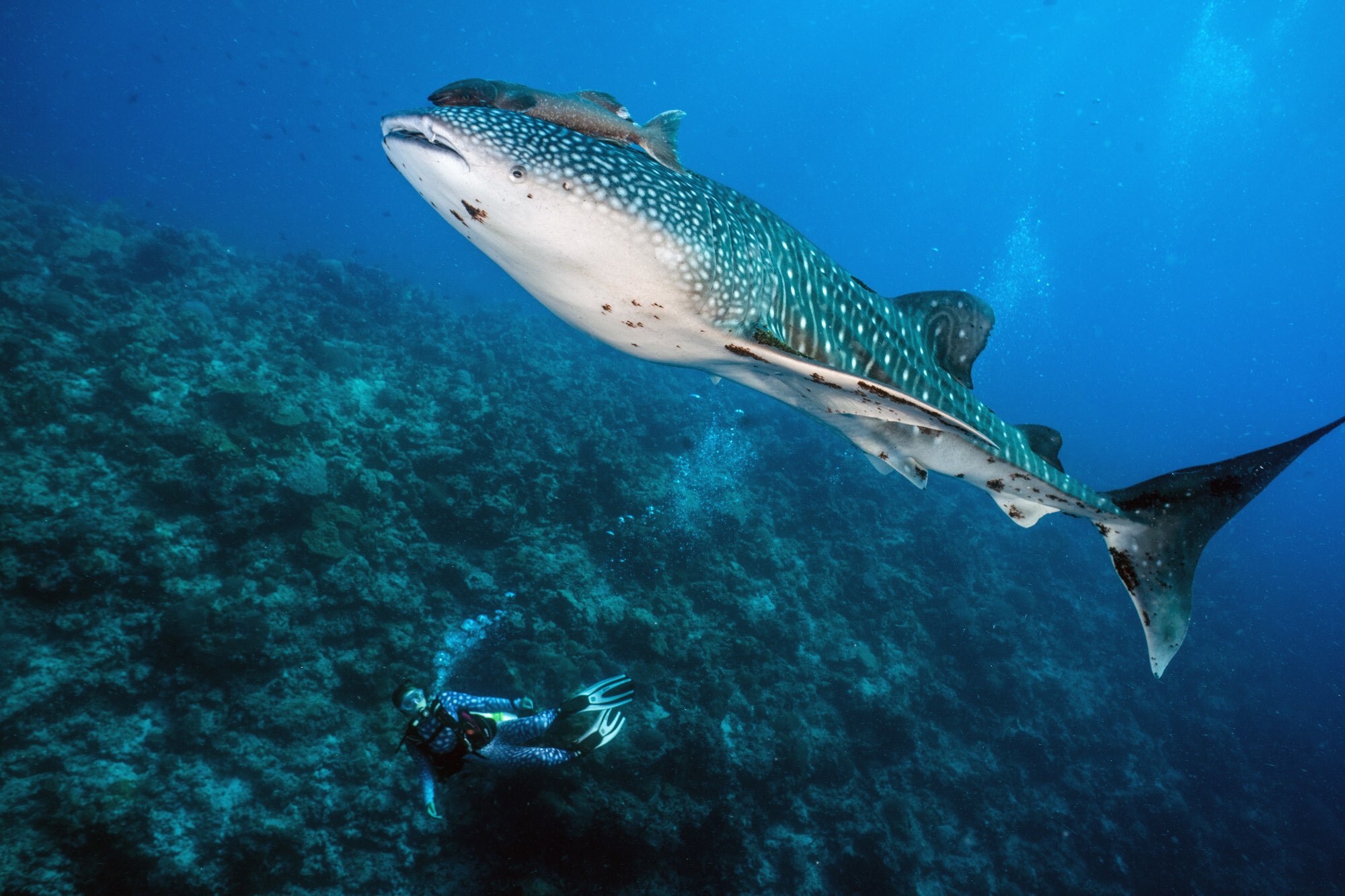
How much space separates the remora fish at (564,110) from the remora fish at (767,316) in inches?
5.9

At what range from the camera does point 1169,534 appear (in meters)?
3.80

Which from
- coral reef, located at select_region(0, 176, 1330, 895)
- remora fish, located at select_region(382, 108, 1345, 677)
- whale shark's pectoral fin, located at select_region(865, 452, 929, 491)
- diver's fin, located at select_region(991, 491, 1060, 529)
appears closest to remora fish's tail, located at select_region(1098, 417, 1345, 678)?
remora fish, located at select_region(382, 108, 1345, 677)

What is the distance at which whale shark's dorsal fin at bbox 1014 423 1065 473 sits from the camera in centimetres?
432

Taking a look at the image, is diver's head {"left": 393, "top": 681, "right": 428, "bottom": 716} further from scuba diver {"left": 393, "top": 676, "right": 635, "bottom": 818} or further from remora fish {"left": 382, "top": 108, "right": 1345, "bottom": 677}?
remora fish {"left": 382, "top": 108, "right": 1345, "bottom": 677}

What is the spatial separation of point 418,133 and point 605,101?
58.5 inches

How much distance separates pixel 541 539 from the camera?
9445 millimetres

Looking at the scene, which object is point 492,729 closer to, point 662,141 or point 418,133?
point 418,133

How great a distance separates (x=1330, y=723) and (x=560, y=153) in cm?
2830

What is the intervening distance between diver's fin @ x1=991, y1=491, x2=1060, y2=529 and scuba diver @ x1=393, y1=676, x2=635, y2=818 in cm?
429

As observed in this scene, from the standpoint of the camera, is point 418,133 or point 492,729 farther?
point 492,729

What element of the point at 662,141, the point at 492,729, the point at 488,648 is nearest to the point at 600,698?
the point at 492,729

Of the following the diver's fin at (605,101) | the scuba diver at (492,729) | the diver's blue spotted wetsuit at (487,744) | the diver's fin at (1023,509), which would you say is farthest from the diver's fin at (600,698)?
the diver's fin at (605,101)

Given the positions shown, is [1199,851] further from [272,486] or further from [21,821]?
[272,486]

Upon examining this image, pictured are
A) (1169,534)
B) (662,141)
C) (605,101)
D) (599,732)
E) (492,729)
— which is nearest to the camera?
(662,141)
